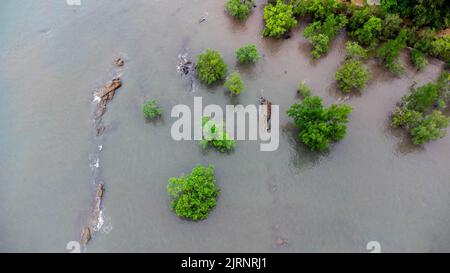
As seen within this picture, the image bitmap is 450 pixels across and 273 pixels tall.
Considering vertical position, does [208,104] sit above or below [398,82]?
below

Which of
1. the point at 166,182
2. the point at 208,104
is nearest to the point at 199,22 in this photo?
the point at 208,104

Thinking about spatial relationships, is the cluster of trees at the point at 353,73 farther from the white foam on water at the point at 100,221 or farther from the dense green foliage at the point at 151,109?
the white foam on water at the point at 100,221

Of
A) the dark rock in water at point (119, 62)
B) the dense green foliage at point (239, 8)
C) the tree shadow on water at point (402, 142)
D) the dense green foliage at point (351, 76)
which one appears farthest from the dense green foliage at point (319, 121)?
the dark rock in water at point (119, 62)

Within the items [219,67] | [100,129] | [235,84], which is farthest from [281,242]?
[100,129]

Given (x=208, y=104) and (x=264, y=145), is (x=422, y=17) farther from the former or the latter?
(x=208, y=104)

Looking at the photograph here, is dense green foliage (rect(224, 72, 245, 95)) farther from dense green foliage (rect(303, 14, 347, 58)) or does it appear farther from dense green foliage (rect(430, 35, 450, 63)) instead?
dense green foliage (rect(430, 35, 450, 63))

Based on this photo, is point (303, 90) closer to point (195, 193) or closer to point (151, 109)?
point (195, 193)
